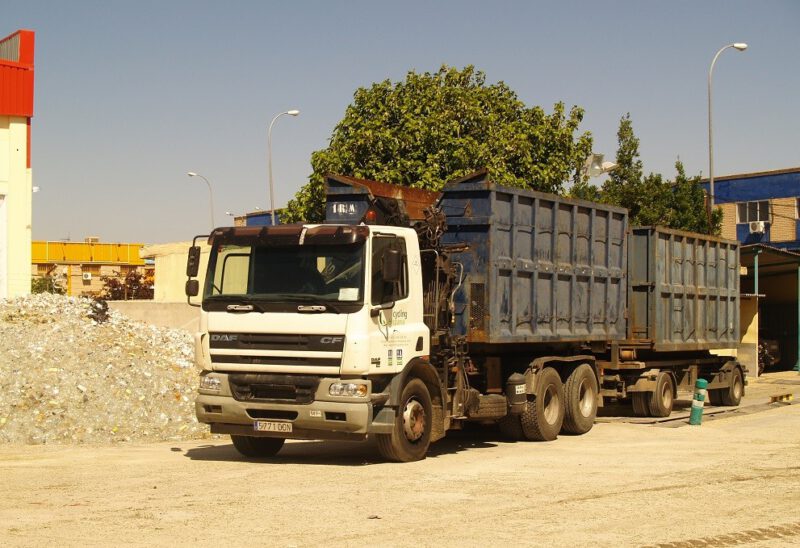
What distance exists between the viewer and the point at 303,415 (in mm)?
12797

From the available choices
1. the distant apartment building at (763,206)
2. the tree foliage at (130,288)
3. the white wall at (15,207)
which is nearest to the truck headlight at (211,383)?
the white wall at (15,207)

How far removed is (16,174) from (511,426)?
18449 mm

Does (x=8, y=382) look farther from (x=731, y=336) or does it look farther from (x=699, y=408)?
(x=731, y=336)

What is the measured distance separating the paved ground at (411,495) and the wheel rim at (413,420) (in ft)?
1.38

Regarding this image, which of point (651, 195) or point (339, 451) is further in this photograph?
point (651, 195)

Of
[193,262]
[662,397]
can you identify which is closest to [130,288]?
[662,397]

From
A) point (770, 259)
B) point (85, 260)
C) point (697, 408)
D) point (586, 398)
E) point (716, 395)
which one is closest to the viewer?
point (586, 398)

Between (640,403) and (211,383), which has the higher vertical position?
(211,383)

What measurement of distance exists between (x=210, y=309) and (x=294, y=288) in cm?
114

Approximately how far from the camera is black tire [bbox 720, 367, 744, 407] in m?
24.0

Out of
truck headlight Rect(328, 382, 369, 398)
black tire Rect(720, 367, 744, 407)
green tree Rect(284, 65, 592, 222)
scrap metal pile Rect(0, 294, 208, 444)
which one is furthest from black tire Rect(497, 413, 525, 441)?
green tree Rect(284, 65, 592, 222)

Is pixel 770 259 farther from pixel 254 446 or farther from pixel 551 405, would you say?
pixel 254 446

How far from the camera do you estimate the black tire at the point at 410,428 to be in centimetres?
1316

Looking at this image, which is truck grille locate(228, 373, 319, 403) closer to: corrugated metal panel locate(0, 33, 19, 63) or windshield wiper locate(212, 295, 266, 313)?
windshield wiper locate(212, 295, 266, 313)
